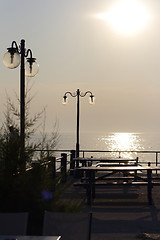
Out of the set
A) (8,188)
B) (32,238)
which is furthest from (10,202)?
(32,238)

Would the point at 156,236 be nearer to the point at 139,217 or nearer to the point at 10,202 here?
the point at 139,217

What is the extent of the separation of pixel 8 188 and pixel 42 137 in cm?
132

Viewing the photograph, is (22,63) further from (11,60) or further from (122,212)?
(122,212)

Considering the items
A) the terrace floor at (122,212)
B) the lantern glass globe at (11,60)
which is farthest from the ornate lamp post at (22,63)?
the terrace floor at (122,212)

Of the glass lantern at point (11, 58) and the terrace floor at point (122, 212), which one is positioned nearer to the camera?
the terrace floor at point (122, 212)

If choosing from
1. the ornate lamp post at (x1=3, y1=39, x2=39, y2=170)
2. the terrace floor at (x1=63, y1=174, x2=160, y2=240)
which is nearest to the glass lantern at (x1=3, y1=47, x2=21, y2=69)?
the ornate lamp post at (x1=3, y1=39, x2=39, y2=170)

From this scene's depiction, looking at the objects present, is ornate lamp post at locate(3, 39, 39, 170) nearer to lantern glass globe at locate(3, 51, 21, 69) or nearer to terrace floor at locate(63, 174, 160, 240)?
lantern glass globe at locate(3, 51, 21, 69)

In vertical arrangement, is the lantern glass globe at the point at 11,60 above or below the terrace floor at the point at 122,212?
above

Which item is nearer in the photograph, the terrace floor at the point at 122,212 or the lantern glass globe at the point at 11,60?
the terrace floor at the point at 122,212

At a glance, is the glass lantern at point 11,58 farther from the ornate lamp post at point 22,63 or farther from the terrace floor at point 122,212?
the terrace floor at point 122,212

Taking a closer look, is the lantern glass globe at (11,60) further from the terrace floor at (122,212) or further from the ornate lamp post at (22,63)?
the terrace floor at (122,212)

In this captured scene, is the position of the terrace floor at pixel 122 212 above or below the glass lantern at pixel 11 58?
below

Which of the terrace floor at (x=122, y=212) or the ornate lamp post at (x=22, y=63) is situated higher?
the ornate lamp post at (x=22, y=63)

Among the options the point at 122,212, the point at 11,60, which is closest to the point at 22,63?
the point at 11,60
